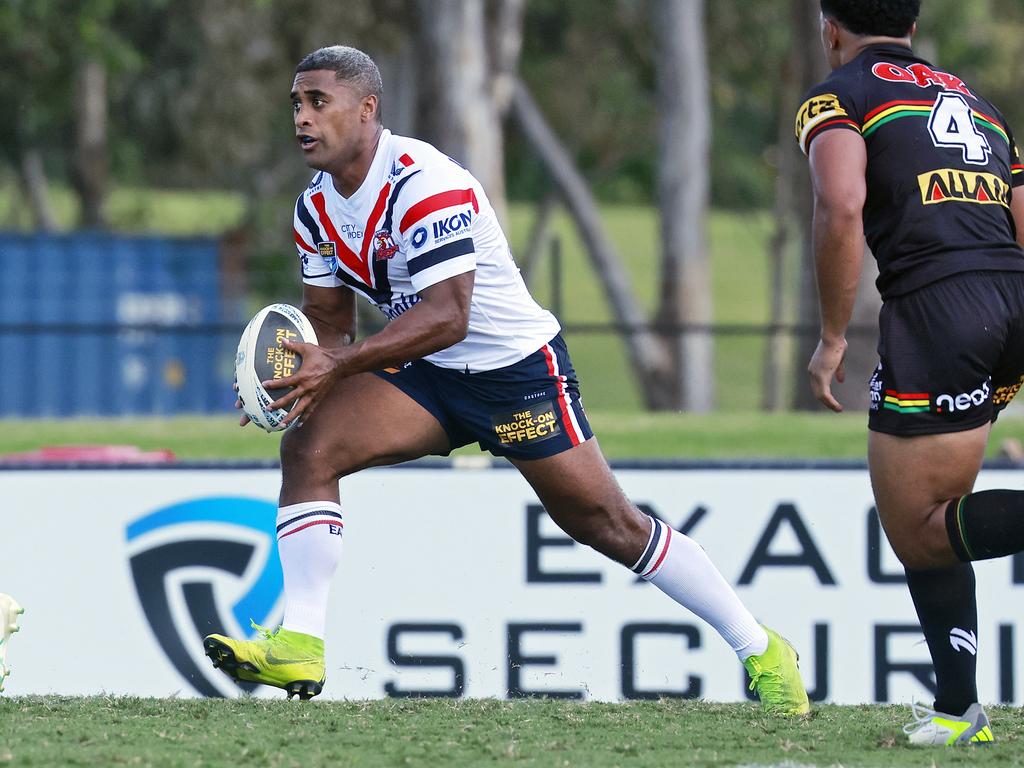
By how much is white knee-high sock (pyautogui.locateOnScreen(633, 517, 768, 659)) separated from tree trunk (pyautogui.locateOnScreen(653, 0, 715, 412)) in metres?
15.4

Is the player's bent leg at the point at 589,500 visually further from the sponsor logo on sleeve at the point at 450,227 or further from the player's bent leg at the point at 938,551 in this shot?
the player's bent leg at the point at 938,551

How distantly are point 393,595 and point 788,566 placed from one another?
164cm

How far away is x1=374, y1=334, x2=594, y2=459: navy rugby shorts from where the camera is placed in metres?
5.05

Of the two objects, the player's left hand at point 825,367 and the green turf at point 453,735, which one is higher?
the player's left hand at point 825,367

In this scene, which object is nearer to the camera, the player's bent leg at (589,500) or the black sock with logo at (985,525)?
the black sock with logo at (985,525)

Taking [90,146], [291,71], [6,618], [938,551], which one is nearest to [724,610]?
[938,551]

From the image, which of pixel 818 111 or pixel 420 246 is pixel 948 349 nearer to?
pixel 818 111

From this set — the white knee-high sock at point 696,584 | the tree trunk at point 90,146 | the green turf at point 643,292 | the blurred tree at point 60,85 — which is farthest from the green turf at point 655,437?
the tree trunk at point 90,146

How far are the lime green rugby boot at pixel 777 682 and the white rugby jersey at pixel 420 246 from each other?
1.26 meters

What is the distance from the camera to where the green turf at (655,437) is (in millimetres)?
10719

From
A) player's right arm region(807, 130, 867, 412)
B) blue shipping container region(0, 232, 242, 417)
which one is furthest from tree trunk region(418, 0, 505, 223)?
player's right arm region(807, 130, 867, 412)

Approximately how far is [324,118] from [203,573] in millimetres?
2611

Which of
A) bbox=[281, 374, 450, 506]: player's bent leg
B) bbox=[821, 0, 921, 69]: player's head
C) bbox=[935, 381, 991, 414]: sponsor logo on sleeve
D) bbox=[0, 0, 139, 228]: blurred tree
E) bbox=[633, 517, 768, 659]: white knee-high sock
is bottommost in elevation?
bbox=[633, 517, 768, 659]: white knee-high sock

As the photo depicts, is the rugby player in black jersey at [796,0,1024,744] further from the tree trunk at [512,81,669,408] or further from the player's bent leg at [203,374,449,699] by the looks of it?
the tree trunk at [512,81,669,408]
